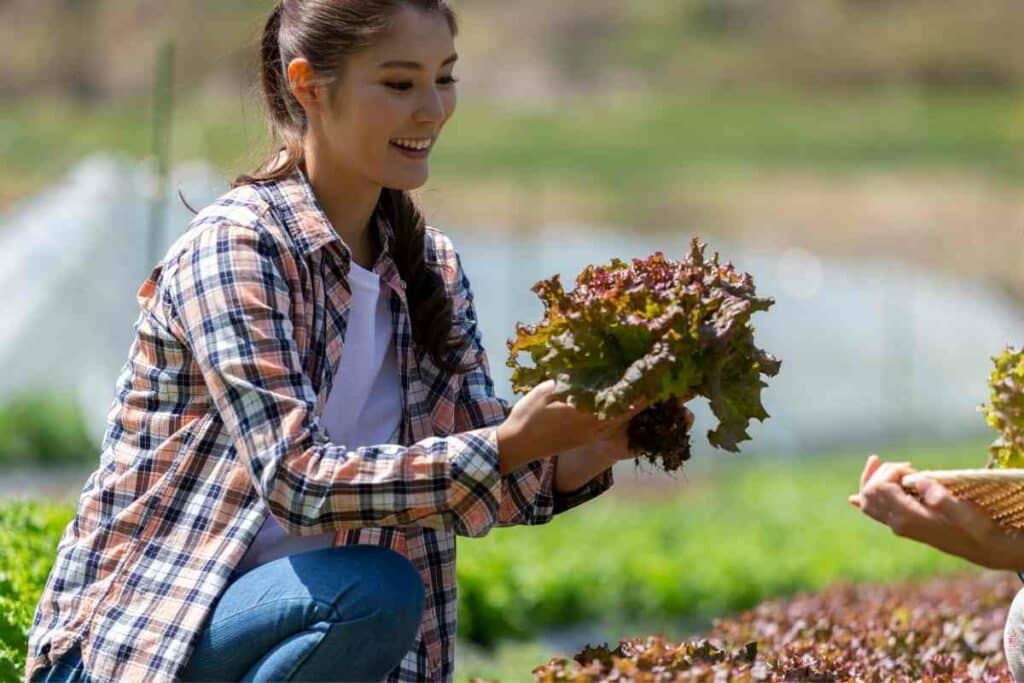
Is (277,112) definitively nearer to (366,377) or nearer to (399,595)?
(366,377)

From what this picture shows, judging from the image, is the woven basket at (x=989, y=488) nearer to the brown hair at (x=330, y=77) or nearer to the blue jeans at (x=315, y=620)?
the blue jeans at (x=315, y=620)

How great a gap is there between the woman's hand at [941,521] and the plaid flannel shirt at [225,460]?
0.63 metres

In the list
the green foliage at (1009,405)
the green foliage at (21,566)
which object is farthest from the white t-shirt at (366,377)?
the green foliage at (1009,405)

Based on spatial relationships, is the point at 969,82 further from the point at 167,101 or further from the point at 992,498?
the point at 992,498

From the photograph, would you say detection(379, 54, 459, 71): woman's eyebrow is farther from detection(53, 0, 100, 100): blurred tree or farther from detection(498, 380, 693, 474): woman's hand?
detection(53, 0, 100, 100): blurred tree

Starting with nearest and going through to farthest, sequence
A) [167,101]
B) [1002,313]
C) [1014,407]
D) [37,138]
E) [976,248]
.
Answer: [1014,407]
[167,101]
[1002,313]
[37,138]
[976,248]

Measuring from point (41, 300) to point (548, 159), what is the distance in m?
18.5

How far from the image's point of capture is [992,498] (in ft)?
9.33

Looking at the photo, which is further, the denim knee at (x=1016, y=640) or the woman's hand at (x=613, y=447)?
the denim knee at (x=1016, y=640)

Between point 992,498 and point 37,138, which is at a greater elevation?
point 37,138

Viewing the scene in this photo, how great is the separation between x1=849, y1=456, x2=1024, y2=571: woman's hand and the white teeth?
0.98 meters

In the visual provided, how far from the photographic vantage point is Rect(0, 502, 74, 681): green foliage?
3648mm

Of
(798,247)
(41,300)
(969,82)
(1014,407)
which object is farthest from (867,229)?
(1014,407)

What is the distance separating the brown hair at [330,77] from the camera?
3111mm
